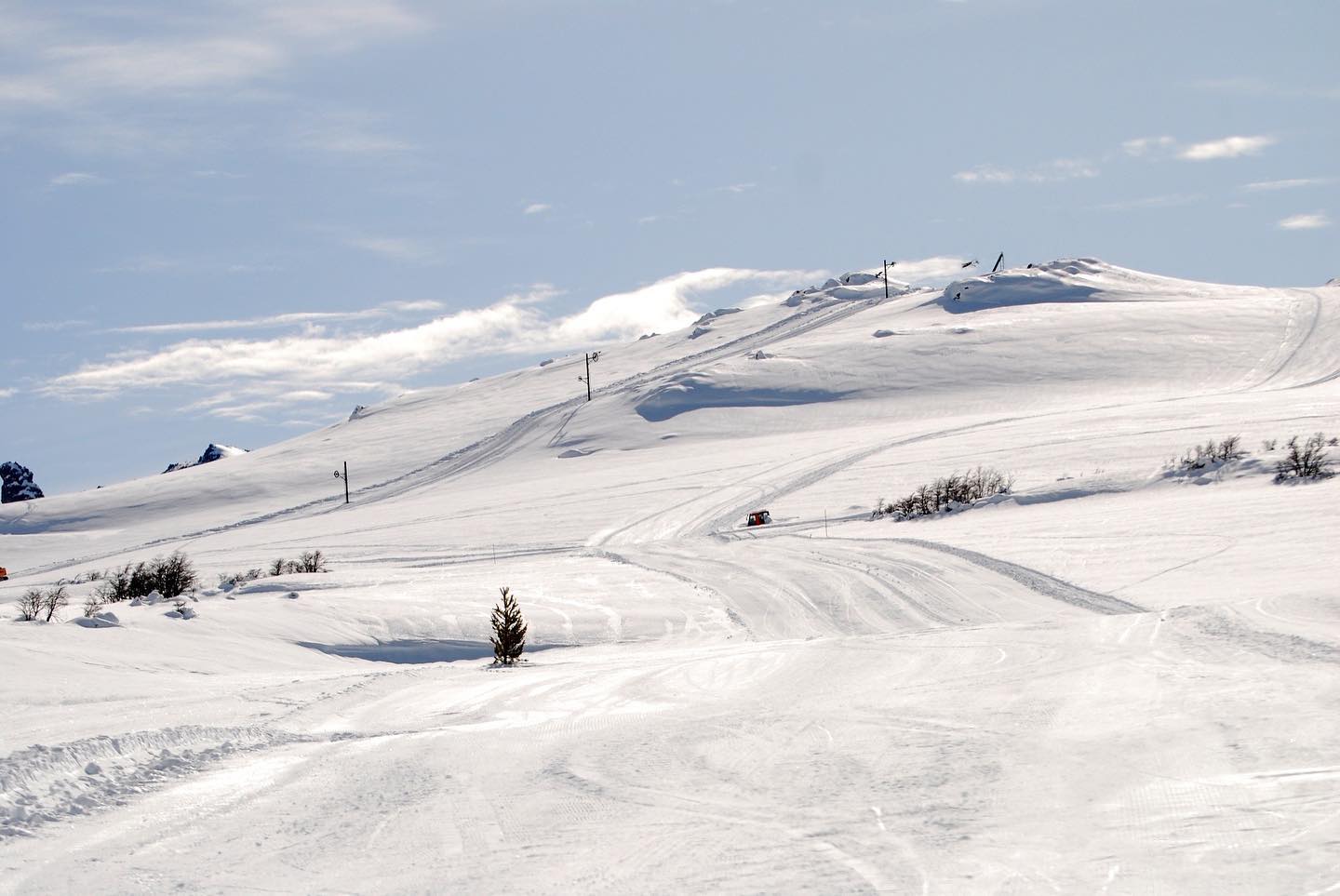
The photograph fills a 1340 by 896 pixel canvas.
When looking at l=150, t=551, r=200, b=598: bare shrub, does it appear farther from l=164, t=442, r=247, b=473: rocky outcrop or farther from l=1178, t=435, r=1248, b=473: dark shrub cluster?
l=164, t=442, r=247, b=473: rocky outcrop

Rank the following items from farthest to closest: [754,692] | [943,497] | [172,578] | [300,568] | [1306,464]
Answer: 1. [943,497]
2. [300,568]
3. [1306,464]
4. [172,578]
5. [754,692]

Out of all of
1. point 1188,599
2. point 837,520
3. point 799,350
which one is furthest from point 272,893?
point 799,350

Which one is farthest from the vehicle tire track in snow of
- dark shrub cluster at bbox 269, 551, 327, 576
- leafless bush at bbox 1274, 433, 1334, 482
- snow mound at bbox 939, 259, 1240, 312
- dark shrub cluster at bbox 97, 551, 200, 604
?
snow mound at bbox 939, 259, 1240, 312

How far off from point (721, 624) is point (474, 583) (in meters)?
6.40

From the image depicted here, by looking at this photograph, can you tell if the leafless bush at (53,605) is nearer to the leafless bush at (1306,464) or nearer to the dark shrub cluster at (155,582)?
the dark shrub cluster at (155,582)

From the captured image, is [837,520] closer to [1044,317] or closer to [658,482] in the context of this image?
[658,482]

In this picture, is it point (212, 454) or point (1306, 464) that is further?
point (212, 454)

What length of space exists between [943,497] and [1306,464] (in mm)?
8780

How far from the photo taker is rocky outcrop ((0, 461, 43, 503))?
9312 cm

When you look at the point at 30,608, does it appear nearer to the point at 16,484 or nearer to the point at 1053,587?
the point at 1053,587

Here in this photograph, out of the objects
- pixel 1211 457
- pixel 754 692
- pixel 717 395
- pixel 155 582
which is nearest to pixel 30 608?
pixel 155 582

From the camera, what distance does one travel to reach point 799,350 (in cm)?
7550

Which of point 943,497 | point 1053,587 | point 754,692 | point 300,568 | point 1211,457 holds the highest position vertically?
point 754,692

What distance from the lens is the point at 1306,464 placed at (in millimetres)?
25406
